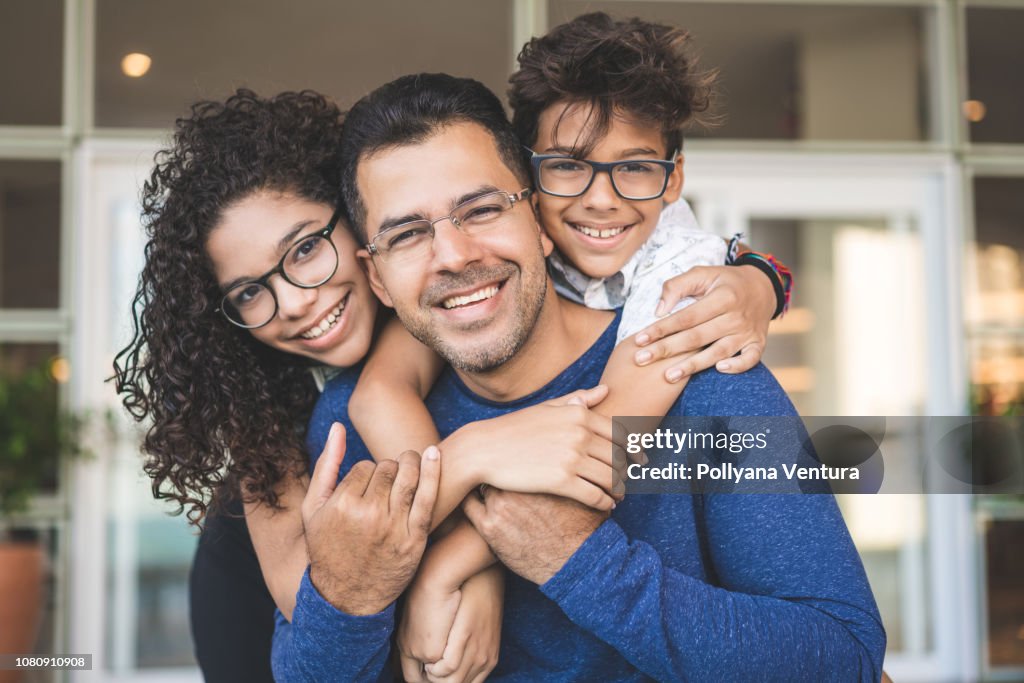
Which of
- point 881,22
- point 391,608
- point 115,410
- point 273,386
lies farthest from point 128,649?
point 881,22

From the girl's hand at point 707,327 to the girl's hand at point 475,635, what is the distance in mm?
435

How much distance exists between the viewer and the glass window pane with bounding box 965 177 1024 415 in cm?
497

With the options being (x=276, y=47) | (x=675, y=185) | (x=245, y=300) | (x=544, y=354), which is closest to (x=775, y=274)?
(x=675, y=185)

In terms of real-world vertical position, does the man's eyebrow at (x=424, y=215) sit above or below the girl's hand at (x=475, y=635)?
above

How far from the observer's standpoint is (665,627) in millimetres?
1312

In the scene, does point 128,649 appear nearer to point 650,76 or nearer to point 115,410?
point 115,410

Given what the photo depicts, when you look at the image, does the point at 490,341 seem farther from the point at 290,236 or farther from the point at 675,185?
the point at 675,185

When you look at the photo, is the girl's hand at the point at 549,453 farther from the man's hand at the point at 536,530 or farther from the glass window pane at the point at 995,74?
the glass window pane at the point at 995,74

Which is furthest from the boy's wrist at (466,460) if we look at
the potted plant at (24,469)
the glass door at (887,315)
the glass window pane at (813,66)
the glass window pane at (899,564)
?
the glass window pane at (899,564)

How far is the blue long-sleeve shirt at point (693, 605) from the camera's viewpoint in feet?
4.30

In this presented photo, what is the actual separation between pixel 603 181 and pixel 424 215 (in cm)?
41

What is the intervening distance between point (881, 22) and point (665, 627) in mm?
4617

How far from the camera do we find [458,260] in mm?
1546

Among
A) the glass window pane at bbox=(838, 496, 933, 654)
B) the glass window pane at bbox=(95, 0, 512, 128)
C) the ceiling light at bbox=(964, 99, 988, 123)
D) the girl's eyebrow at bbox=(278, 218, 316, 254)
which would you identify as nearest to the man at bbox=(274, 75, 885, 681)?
the girl's eyebrow at bbox=(278, 218, 316, 254)
